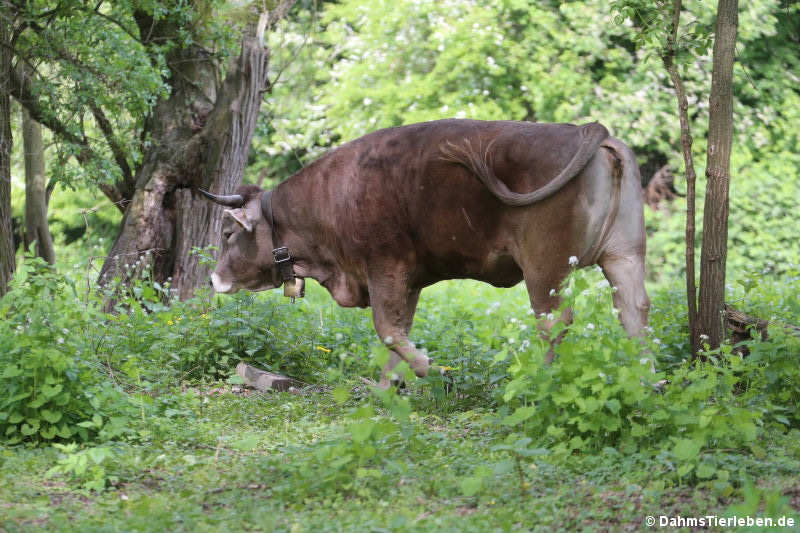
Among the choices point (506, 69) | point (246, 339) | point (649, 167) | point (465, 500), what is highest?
point (506, 69)

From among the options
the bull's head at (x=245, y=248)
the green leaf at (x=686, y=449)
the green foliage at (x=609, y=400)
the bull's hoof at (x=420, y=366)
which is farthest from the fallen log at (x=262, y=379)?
the green leaf at (x=686, y=449)

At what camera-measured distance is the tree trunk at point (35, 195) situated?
510 inches

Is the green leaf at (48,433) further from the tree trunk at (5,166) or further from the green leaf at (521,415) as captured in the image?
the tree trunk at (5,166)

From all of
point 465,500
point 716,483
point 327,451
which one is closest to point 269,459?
point 327,451

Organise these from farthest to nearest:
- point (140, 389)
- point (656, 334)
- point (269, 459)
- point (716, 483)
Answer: point (656, 334)
point (140, 389)
point (269, 459)
point (716, 483)

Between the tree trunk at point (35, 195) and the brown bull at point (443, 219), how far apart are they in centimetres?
624

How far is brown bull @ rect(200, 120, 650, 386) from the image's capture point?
6.17m

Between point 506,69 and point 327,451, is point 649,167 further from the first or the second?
point 327,451

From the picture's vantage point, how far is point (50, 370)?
545 centimetres

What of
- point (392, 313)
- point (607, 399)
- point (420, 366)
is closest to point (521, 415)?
point (607, 399)

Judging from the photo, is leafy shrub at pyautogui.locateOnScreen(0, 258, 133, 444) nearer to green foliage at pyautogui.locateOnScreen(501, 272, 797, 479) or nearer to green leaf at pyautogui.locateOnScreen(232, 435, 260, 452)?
green leaf at pyautogui.locateOnScreen(232, 435, 260, 452)

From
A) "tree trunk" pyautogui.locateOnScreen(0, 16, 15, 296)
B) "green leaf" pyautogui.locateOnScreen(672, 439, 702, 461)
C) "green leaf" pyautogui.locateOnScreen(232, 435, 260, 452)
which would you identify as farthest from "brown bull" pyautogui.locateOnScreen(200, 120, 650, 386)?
"tree trunk" pyautogui.locateOnScreen(0, 16, 15, 296)

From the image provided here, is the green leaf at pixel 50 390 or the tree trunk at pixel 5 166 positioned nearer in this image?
the green leaf at pixel 50 390

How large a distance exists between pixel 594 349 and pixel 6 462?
10.3 feet
